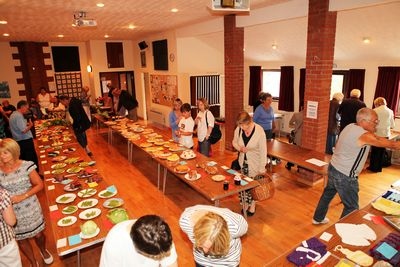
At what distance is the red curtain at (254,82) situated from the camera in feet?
31.8

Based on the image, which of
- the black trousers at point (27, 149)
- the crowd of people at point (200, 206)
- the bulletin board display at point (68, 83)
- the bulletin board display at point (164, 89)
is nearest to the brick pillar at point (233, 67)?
the crowd of people at point (200, 206)

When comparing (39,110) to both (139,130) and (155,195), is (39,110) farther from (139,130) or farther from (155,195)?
(155,195)

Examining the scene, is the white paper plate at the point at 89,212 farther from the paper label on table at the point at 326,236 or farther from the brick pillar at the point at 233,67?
the brick pillar at the point at 233,67

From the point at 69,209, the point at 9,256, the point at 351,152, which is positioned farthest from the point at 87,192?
the point at 351,152

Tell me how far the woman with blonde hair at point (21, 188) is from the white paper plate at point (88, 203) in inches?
17.7

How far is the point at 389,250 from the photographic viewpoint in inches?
84.6

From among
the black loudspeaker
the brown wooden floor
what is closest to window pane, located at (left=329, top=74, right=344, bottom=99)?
the brown wooden floor

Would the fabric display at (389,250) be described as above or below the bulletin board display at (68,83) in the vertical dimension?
below

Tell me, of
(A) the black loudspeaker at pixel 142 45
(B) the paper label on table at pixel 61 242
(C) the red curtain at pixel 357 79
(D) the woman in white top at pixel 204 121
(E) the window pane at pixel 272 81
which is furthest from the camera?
(A) the black loudspeaker at pixel 142 45

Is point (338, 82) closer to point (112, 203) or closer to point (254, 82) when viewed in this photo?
point (254, 82)

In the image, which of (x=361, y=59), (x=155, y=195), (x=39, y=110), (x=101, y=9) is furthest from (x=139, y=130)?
(x=361, y=59)

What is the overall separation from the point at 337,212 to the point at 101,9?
548 cm

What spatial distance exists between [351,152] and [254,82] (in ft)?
23.0

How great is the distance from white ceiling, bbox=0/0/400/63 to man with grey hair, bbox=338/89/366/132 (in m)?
1.39
